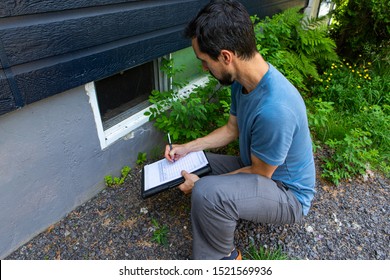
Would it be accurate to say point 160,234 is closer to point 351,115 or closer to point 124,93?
point 124,93

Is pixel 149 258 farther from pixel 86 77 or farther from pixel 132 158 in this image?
pixel 86 77

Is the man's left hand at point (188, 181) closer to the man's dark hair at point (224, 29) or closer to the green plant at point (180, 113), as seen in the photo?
the green plant at point (180, 113)

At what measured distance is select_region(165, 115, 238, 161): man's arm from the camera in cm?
202

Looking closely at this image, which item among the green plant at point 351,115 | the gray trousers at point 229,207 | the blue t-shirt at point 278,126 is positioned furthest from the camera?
the green plant at point 351,115

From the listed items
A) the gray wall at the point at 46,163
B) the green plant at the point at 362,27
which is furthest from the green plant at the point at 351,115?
the gray wall at the point at 46,163

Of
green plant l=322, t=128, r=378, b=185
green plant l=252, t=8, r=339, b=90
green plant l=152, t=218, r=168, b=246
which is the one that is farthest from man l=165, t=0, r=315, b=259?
green plant l=252, t=8, r=339, b=90

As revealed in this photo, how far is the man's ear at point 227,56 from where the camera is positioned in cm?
139

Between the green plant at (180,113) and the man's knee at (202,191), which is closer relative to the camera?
the man's knee at (202,191)

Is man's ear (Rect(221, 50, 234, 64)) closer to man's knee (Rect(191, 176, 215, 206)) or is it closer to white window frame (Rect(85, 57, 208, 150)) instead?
man's knee (Rect(191, 176, 215, 206))

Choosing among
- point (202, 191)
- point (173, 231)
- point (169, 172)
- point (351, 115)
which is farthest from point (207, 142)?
point (351, 115)

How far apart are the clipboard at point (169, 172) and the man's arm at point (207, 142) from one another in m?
0.04

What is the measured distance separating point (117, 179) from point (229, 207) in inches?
49.3
